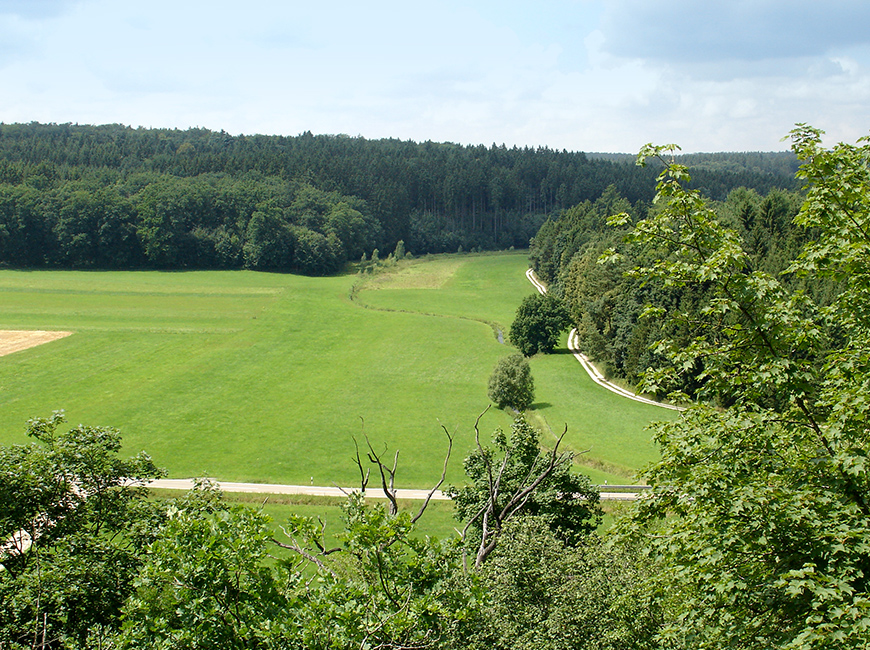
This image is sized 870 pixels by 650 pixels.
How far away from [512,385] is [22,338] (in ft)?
180

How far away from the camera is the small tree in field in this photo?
54250mm

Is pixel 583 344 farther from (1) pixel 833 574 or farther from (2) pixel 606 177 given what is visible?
(2) pixel 606 177

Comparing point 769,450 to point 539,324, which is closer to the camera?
point 769,450

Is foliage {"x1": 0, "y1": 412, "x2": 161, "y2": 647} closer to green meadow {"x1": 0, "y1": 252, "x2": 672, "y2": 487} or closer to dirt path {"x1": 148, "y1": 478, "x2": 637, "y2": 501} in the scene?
green meadow {"x1": 0, "y1": 252, "x2": 672, "y2": 487}

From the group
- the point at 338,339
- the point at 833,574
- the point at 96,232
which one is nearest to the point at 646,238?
the point at 833,574

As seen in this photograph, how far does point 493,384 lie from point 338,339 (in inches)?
1134

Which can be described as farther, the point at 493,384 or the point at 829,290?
the point at 493,384

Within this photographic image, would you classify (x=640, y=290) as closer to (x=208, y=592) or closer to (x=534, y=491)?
(x=534, y=491)

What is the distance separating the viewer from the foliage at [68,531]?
1333 centimetres

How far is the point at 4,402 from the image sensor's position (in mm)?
52062

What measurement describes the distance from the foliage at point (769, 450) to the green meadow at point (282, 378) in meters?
11.1

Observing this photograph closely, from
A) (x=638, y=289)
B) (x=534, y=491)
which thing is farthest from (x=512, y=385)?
(x=534, y=491)

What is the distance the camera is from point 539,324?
243ft

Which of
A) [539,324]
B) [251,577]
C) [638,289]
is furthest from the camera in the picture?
[539,324]
